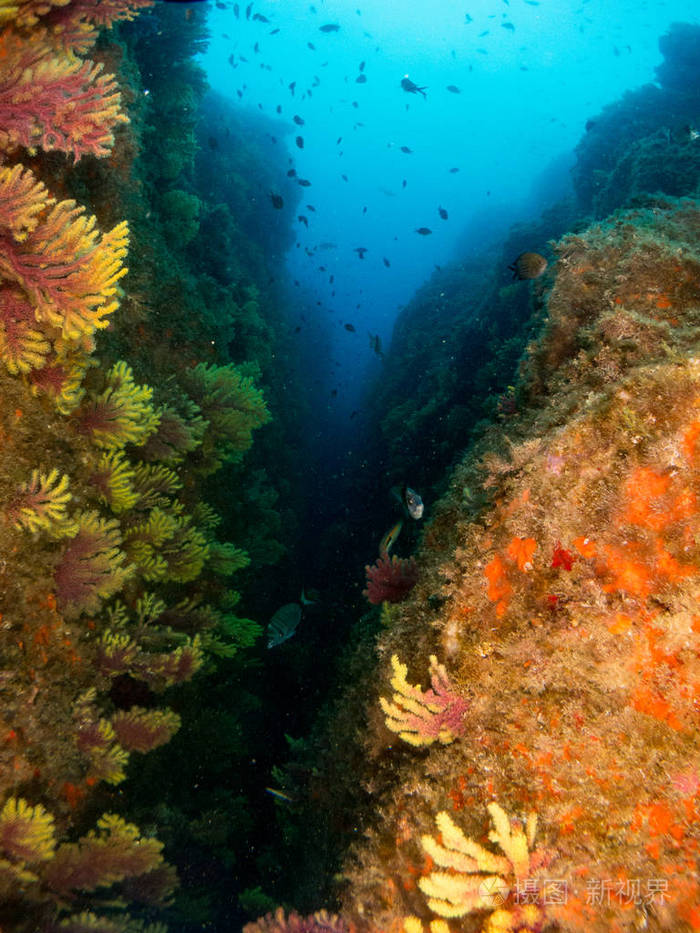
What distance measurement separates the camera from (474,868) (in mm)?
2002

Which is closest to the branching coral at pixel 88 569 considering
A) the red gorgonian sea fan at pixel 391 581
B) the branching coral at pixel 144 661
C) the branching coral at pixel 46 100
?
the branching coral at pixel 144 661

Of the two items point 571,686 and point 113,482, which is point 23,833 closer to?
point 113,482

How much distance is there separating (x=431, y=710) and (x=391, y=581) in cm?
116

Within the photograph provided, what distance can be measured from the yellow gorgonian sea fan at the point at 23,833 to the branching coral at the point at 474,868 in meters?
2.17

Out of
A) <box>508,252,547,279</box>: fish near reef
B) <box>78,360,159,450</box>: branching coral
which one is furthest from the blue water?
<box>78,360,159,450</box>: branching coral

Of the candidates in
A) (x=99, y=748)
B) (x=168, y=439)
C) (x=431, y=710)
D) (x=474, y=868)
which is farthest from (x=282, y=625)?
(x=474, y=868)

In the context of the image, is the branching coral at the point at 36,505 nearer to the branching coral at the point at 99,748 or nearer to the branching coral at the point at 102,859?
the branching coral at the point at 99,748

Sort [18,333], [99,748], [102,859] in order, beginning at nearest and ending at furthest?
[18,333] → [102,859] → [99,748]

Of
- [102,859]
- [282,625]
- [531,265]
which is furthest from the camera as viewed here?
[531,265]

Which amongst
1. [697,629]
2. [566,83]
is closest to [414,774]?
[697,629]

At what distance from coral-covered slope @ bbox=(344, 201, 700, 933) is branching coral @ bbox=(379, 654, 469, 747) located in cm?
6

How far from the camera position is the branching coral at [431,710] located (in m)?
2.48

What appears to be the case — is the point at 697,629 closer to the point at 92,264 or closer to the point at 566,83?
the point at 92,264

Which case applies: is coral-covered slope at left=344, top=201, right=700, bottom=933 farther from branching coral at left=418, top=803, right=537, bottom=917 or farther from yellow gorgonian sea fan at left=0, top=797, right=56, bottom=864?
yellow gorgonian sea fan at left=0, top=797, right=56, bottom=864
